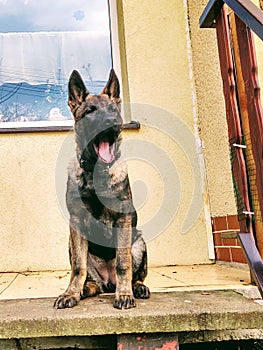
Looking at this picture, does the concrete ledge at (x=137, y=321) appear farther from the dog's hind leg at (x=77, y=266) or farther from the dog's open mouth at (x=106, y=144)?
the dog's open mouth at (x=106, y=144)

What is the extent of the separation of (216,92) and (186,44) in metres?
0.58

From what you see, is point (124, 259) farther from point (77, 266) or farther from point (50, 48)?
point (50, 48)

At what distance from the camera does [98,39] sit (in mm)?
3742

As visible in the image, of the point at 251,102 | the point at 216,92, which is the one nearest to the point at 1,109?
the point at 216,92

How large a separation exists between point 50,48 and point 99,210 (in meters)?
2.35

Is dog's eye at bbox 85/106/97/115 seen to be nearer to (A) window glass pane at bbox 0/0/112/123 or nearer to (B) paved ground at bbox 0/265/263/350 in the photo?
(B) paved ground at bbox 0/265/263/350

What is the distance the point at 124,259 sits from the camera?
181 centimetres

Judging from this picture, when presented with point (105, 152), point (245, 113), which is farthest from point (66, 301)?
point (245, 113)

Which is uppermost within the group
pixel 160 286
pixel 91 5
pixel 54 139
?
pixel 91 5

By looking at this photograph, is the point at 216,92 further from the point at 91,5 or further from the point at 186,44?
the point at 91,5

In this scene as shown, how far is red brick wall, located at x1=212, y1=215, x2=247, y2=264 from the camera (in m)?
2.73

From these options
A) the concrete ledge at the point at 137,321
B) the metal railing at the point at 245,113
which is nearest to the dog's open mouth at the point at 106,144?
the metal railing at the point at 245,113

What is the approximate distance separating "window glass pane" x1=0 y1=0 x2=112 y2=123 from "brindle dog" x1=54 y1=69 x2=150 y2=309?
1.67m

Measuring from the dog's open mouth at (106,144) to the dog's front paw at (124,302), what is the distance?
0.62 meters
